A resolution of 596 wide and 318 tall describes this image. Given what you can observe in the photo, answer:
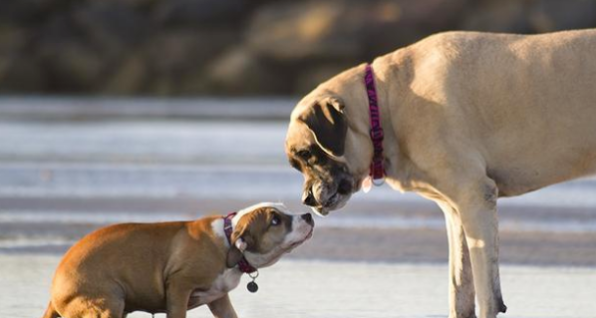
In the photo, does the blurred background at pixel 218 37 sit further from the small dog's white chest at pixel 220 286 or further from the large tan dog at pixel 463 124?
the small dog's white chest at pixel 220 286

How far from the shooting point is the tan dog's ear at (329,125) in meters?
7.63

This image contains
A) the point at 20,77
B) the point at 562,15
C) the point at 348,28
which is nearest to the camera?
the point at 562,15

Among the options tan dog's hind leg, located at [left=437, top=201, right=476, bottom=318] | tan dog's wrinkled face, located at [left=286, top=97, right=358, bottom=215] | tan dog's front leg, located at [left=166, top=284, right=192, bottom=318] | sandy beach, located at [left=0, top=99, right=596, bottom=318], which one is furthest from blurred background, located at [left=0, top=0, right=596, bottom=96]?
tan dog's front leg, located at [left=166, top=284, right=192, bottom=318]

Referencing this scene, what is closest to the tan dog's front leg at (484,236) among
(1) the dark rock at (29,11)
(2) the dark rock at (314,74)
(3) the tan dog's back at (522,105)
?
(3) the tan dog's back at (522,105)

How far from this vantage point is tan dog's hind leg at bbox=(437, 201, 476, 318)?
7.99 meters

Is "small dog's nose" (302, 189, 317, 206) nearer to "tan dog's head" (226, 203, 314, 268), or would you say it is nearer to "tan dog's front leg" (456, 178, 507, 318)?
"tan dog's head" (226, 203, 314, 268)

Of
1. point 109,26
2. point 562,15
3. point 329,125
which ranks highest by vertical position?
point 109,26

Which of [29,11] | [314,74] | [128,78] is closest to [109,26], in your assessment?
[128,78]

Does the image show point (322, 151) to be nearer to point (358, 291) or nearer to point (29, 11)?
point (358, 291)

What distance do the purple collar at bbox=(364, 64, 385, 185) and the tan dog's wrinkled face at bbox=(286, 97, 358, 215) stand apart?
134 millimetres

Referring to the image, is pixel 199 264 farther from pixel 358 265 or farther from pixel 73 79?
pixel 73 79

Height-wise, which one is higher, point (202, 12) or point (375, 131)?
point (202, 12)

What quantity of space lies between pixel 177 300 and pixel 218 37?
27.9 m

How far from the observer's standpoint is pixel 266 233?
764 centimetres
